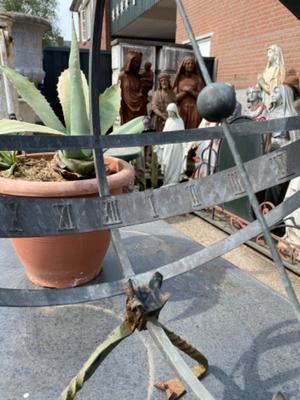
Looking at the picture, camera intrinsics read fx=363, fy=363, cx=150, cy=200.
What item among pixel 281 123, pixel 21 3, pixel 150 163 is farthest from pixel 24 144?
pixel 21 3

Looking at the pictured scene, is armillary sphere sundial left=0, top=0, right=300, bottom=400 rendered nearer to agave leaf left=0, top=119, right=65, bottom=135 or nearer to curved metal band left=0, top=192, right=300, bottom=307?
curved metal band left=0, top=192, right=300, bottom=307

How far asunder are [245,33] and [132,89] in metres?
2.02

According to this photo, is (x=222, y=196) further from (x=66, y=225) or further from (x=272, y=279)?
(x=272, y=279)

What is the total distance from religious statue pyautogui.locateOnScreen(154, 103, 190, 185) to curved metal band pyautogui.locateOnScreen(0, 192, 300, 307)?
10.3 feet

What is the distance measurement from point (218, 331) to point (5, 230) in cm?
89

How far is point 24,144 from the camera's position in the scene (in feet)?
2.65

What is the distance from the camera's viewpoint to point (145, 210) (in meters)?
1.03

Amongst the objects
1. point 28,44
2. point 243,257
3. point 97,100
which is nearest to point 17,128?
point 97,100

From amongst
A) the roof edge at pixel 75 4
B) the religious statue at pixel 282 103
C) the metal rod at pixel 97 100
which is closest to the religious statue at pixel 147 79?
the religious statue at pixel 282 103

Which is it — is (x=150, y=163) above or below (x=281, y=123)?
below

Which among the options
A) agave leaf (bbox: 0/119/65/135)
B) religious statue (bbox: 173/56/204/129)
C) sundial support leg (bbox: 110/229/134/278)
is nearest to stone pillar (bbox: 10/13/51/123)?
religious statue (bbox: 173/56/204/129)

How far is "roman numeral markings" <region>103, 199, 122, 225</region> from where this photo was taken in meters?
0.97

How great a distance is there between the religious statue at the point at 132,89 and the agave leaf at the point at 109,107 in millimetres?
3450

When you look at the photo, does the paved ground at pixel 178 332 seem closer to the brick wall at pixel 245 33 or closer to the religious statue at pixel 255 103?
the religious statue at pixel 255 103
